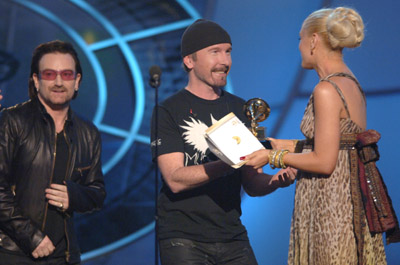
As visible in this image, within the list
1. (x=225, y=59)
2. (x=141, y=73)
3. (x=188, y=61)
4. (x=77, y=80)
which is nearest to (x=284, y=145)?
(x=225, y=59)

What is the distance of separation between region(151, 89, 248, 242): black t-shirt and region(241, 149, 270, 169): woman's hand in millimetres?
515

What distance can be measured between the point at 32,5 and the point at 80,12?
0.37 meters

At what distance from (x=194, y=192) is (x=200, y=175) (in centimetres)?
19

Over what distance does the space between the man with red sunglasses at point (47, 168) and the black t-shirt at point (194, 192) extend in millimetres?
402

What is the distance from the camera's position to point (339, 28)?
253 cm

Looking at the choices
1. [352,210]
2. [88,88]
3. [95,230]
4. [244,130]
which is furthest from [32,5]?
[352,210]

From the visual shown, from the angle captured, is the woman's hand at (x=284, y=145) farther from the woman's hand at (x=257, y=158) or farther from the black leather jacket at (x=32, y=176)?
the black leather jacket at (x=32, y=176)

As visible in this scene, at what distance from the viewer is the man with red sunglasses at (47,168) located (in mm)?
2801

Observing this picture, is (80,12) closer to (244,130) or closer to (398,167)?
(244,130)

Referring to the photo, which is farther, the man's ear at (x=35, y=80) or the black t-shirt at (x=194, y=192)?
the man's ear at (x=35, y=80)

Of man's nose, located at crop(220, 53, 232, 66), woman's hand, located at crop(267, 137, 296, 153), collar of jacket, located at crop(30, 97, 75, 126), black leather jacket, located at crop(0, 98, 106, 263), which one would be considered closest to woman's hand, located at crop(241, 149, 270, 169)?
woman's hand, located at crop(267, 137, 296, 153)

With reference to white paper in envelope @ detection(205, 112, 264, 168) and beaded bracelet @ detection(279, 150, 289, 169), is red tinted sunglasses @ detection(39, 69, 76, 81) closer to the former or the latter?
white paper in envelope @ detection(205, 112, 264, 168)

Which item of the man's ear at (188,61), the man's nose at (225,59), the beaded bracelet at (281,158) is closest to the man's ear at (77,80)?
the man's ear at (188,61)

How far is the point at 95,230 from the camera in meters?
4.53
